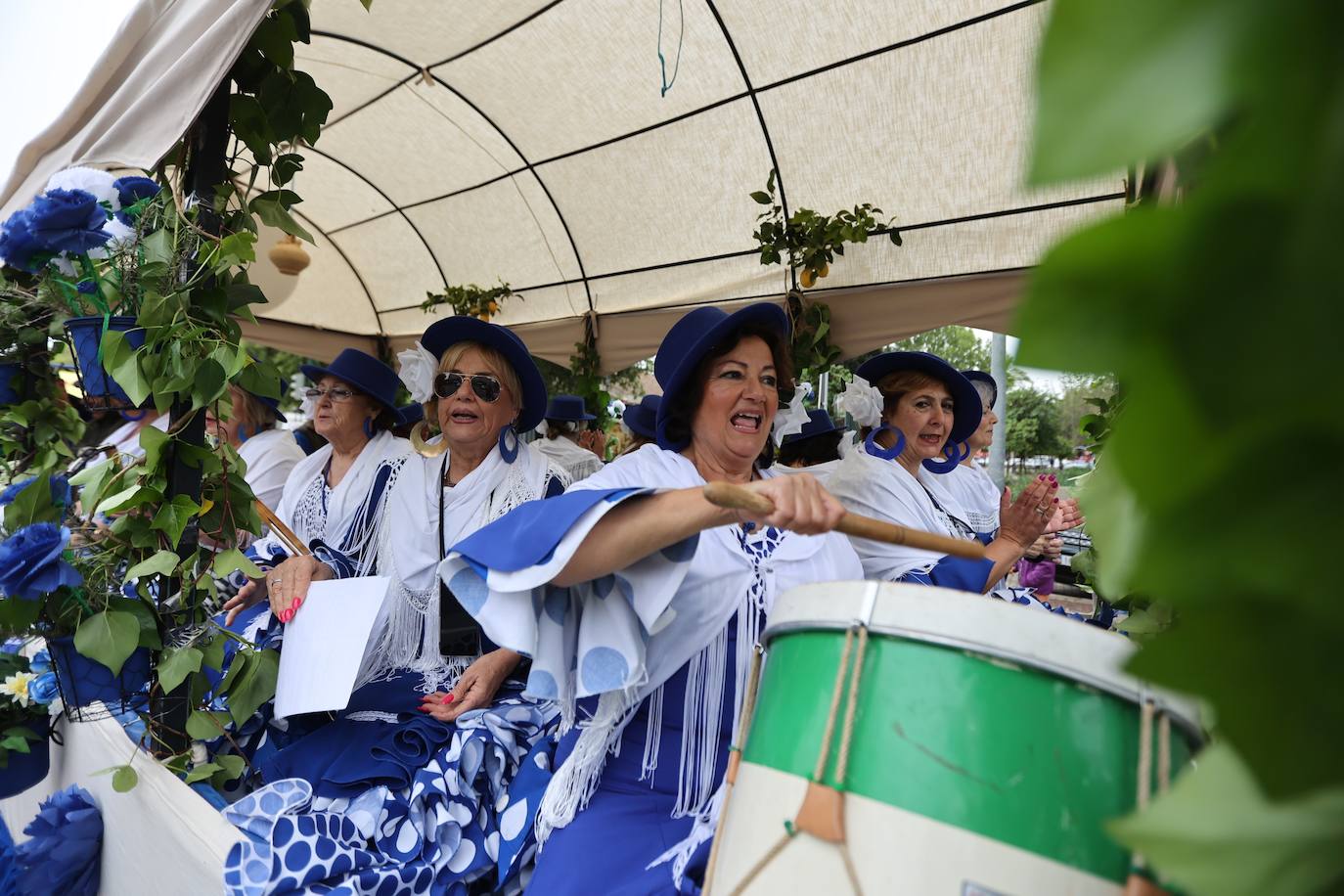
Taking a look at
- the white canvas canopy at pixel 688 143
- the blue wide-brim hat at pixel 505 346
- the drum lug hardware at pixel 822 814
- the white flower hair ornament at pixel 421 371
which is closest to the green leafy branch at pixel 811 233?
the white canvas canopy at pixel 688 143

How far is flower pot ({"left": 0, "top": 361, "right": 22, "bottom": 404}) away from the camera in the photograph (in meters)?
3.27

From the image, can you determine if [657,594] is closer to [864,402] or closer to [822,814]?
[822,814]

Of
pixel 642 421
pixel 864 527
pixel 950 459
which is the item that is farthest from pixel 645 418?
pixel 864 527

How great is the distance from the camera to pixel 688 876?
5.89 ft

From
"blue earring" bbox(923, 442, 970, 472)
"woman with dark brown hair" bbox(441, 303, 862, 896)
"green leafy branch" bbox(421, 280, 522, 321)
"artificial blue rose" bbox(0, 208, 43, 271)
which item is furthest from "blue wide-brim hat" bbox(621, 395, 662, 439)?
"green leafy branch" bbox(421, 280, 522, 321)

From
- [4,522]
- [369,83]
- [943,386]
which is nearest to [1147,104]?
[4,522]

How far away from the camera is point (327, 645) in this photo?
2.52m

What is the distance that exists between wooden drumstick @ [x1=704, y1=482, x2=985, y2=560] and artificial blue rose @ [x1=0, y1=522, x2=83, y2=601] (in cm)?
180

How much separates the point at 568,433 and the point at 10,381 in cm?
423

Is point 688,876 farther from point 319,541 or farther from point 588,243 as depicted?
point 588,243

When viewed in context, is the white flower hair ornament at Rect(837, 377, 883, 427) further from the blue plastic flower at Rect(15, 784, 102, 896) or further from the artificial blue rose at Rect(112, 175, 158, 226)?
the blue plastic flower at Rect(15, 784, 102, 896)

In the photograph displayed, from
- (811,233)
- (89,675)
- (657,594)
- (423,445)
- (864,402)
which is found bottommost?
(89,675)

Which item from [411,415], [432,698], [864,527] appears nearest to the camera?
[864,527]

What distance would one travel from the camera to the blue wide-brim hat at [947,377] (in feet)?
13.6
